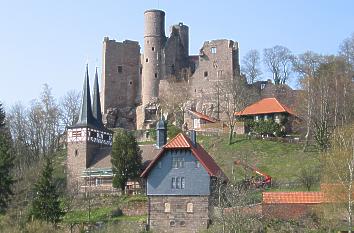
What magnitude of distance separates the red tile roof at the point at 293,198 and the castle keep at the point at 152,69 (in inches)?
1306

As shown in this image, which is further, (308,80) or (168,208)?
(308,80)

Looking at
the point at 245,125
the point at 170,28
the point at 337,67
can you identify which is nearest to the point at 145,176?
the point at 245,125

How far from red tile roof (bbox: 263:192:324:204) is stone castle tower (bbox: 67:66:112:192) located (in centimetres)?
1928

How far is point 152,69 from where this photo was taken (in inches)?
3278

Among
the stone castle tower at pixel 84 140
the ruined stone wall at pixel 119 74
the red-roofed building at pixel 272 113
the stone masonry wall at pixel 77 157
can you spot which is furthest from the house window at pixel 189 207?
the ruined stone wall at pixel 119 74

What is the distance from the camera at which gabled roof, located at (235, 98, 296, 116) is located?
2726 inches

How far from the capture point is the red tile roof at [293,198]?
1778 inches

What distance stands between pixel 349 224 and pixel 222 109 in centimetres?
3825

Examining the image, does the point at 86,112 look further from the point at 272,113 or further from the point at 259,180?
the point at 259,180

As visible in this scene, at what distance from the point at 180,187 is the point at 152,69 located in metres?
35.3

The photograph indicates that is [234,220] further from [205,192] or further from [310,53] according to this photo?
[310,53]

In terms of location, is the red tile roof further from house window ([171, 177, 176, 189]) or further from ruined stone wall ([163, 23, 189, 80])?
ruined stone wall ([163, 23, 189, 80])

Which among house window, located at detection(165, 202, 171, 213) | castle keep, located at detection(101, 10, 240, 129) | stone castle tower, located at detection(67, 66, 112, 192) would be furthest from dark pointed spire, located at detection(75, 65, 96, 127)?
house window, located at detection(165, 202, 171, 213)

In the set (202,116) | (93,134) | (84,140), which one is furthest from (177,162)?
(202,116)
